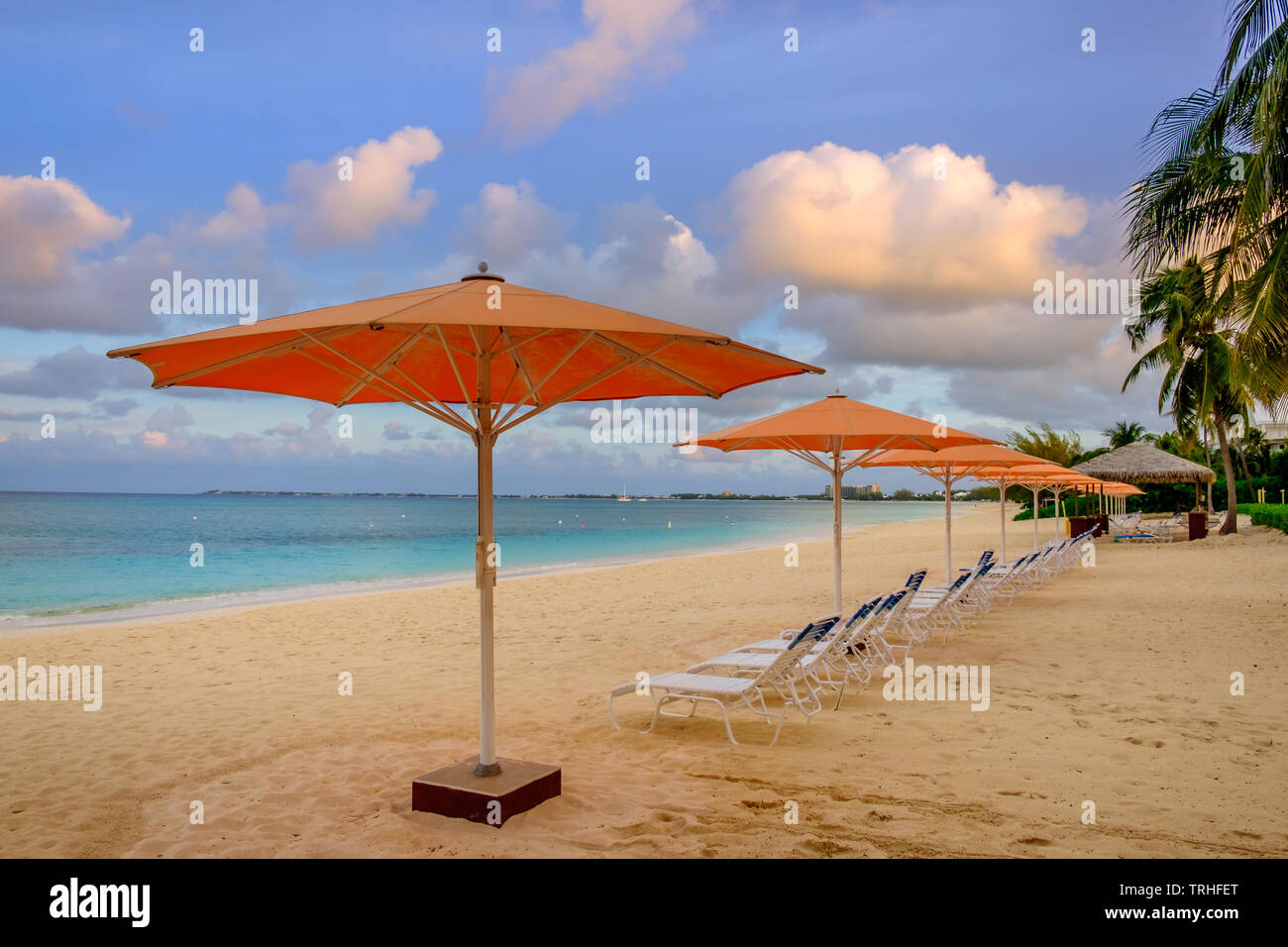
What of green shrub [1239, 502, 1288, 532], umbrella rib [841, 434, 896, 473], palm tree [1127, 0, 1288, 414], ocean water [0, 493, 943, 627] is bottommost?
ocean water [0, 493, 943, 627]

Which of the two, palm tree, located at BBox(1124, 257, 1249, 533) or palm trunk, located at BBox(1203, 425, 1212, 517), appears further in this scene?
palm trunk, located at BBox(1203, 425, 1212, 517)

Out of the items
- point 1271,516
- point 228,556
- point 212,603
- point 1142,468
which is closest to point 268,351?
point 212,603

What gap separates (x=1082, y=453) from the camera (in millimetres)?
49594

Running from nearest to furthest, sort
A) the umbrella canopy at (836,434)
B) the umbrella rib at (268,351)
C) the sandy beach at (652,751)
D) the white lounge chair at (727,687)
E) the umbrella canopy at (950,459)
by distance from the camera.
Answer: the umbrella rib at (268,351)
the sandy beach at (652,751)
the white lounge chair at (727,687)
the umbrella canopy at (836,434)
the umbrella canopy at (950,459)

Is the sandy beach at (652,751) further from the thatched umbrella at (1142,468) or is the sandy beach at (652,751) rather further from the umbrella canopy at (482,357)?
the thatched umbrella at (1142,468)

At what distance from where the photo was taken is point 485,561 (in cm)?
387

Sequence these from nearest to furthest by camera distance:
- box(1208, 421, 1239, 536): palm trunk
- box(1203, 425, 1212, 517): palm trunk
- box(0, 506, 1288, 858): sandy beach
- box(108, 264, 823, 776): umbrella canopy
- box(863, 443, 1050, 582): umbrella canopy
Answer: box(108, 264, 823, 776): umbrella canopy < box(0, 506, 1288, 858): sandy beach < box(863, 443, 1050, 582): umbrella canopy < box(1208, 421, 1239, 536): palm trunk < box(1203, 425, 1212, 517): palm trunk

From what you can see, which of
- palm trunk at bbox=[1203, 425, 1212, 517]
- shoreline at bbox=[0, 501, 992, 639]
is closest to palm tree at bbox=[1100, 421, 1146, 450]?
palm trunk at bbox=[1203, 425, 1212, 517]

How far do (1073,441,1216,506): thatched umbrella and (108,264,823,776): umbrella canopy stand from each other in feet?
79.1

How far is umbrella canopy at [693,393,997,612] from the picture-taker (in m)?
7.05

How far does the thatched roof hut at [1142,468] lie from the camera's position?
25.6 meters

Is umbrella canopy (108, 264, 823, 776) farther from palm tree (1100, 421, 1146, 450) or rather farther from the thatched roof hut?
palm tree (1100, 421, 1146, 450)

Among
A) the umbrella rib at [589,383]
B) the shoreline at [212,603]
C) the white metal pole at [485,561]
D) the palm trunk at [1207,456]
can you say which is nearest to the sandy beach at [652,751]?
the white metal pole at [485,561]
